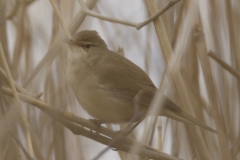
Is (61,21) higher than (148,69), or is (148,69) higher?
(61,21)

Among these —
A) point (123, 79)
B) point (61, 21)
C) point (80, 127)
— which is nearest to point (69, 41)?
point (61, 21)

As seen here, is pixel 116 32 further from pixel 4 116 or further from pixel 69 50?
pixel 4 116

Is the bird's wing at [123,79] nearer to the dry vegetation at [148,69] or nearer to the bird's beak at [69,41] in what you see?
the dry vegetation at [148,69]

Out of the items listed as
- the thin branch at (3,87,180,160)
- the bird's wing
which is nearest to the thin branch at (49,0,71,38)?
the bird's wing

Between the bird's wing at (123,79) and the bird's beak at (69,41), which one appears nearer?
the bird's beak at (69,41)

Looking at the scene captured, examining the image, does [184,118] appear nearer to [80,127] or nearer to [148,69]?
[148,69]

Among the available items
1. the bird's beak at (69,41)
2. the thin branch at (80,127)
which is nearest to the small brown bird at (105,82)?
the bird's beak at (69,41)

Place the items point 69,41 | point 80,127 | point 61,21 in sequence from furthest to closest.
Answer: point 69,41
point 61,21
point 80,127
